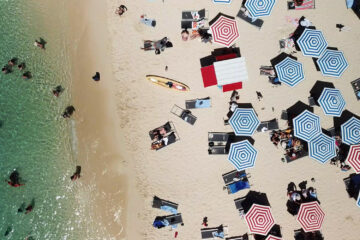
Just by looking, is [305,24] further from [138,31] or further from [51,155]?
[51,155]

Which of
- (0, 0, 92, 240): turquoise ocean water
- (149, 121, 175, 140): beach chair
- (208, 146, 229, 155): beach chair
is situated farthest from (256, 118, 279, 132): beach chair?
(0, 0, 92, 240): turquoise ocean water

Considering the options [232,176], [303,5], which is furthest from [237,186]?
[303,5]

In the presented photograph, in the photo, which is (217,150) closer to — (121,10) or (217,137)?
(217,137)

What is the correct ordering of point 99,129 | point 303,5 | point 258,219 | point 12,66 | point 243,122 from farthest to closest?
point 12,66, point 303,5, point 99,129, point 243,122, point 258,219

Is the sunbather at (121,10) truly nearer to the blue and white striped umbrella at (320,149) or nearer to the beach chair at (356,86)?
the blue and white striped umbrella at (320,149)

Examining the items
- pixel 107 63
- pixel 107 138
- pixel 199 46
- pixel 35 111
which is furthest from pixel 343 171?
pixel 35 111

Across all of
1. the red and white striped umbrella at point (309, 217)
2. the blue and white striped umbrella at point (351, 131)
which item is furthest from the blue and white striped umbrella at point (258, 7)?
the red and white striped umbrella at point (309, 217)
